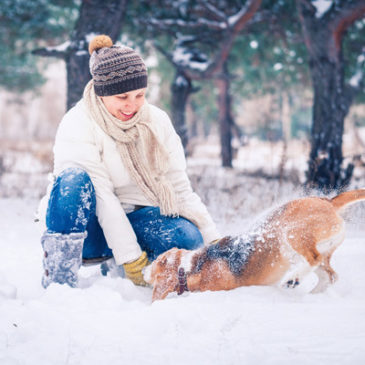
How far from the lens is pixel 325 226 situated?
5.98 feet

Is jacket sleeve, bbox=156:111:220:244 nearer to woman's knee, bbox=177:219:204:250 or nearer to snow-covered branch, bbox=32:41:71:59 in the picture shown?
woman's knee, bbox=177:219:204:250

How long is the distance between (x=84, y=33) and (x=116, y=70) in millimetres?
3366

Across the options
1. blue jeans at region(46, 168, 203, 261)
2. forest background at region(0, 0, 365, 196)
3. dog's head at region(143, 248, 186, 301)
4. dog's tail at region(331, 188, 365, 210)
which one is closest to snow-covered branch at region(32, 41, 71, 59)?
forest background at region(0, 0, 365, 196)

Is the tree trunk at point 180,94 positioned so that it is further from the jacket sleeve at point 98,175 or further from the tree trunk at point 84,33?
the jacket sleeve at point 98,175

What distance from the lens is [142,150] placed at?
2590 millimetres

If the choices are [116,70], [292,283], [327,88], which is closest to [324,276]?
[292,283]

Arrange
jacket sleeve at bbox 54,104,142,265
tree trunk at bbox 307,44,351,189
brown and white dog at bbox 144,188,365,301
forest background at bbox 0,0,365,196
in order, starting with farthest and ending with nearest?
tree trunk at bbox 307,44,351,189, forest background at bbox 0,0,365,196, jacket sleeve at bbox 54,104,142,265, brown and white dog at bbox 144,188,365,301

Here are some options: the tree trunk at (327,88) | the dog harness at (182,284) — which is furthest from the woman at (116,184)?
the tree trunk at (327,88)

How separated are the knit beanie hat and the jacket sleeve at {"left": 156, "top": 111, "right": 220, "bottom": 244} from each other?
15.2 inches

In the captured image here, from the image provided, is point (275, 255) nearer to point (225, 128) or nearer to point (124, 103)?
point (124, 103)

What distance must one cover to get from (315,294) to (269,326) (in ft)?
1.20

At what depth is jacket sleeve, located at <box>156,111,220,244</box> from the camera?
2717 millimetres

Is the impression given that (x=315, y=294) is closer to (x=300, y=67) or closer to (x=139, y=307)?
(x=139, y=307)

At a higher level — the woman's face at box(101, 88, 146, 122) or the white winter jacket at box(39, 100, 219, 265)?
the woman's face at box(101, 88, 146, 122)
